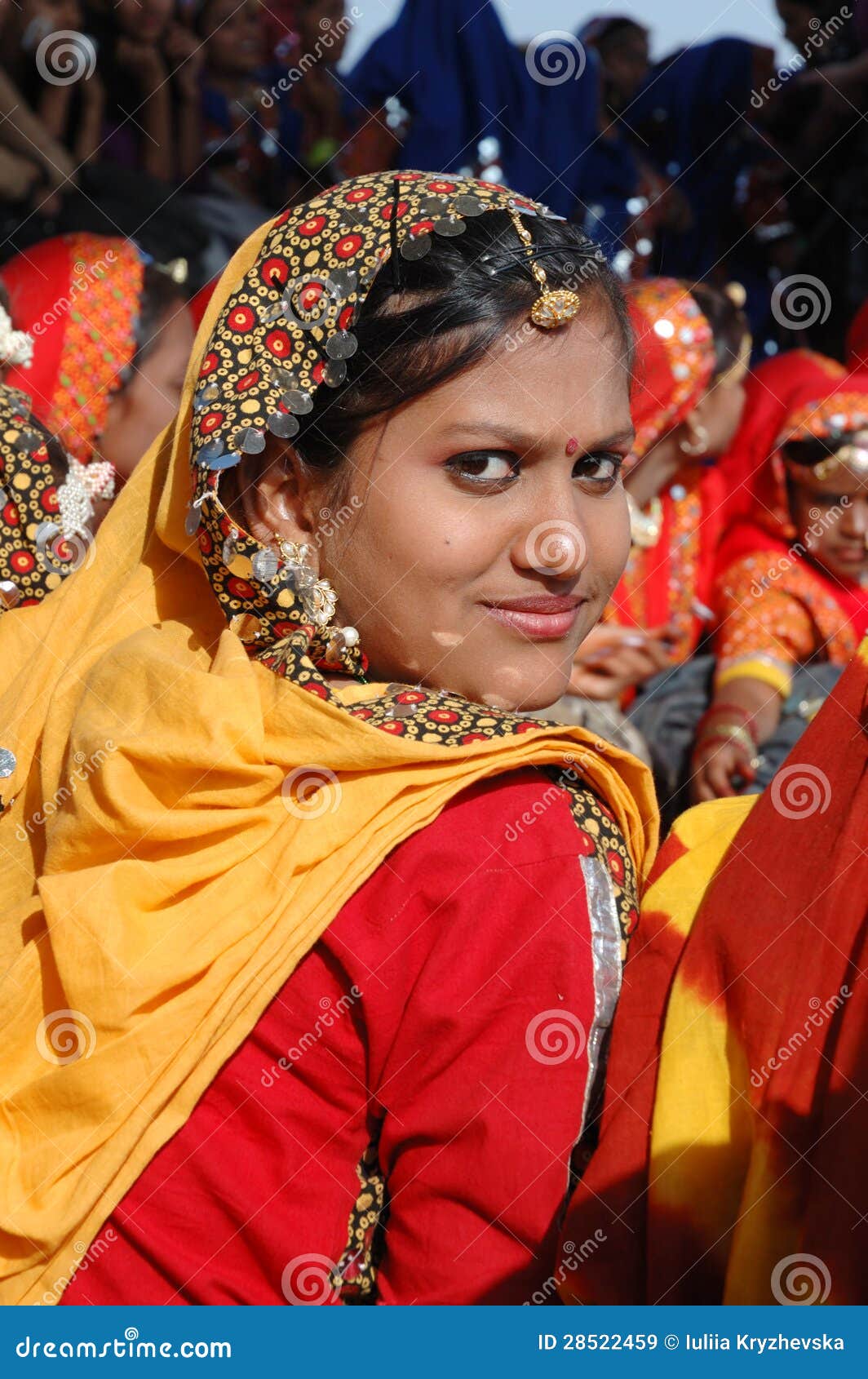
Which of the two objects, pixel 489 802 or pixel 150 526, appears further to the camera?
pixel 150 526

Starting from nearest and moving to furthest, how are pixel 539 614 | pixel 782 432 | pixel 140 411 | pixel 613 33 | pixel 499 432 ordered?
Answer: pixel 499 432, pixel 539 614, pixel 140 411, pixel 782 432, pixel 613 33

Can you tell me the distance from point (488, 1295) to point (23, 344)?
2607 millimetres

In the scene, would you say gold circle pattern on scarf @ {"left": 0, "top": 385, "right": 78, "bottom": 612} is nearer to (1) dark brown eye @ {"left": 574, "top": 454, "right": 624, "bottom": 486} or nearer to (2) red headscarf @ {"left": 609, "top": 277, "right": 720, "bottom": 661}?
(1) dark brown eye @ {"left": 574, "top": 454, "right": 624, "bottom": 486}

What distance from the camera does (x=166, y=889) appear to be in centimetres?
167

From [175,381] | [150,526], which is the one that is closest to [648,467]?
[175,381]

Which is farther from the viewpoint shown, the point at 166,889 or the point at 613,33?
the point at 613,33

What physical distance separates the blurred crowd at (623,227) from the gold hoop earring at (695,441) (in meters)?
0.02

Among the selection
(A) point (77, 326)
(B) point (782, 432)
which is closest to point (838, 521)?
(B) point (782, 432)

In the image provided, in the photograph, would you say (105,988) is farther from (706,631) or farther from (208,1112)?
(706,631)

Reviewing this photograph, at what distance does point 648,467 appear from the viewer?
Answer: 5.18 m

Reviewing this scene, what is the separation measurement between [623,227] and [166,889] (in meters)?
5.60

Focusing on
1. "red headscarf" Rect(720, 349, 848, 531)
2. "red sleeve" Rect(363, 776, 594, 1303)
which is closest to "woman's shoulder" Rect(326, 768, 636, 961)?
"red sleeve" Rect(363, 776, 594, 1303)

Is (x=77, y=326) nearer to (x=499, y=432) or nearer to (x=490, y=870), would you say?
(x=499, y=432)

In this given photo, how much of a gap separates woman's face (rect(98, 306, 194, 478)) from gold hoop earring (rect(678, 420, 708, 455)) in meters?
1.85
